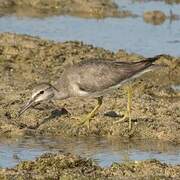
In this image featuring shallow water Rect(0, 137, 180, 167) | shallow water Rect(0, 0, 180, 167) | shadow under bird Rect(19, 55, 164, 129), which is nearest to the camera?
shallow water Rect(0, 137, 180, 167)

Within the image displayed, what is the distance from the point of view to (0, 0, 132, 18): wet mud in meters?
24.4

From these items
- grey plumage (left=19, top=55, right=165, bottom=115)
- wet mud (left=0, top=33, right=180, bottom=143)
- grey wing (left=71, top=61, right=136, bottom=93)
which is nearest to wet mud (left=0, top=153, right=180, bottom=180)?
wet mud (left=0, top=33, right=180, bottom=143)

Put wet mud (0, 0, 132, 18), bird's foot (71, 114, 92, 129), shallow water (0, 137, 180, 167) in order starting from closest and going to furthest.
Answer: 1. shallow water (0, 137, 180, 167)
2. bird's foot (71, 114, 92, 129)
3. wet mud (0, 0, 132, 18)

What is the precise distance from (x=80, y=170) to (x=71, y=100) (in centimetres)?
435

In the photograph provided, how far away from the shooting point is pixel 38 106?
14.8 meters

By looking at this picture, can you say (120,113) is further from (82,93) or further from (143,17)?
(143,17)

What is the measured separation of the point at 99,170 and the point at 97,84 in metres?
3.35

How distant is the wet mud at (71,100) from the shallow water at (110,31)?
1.39m

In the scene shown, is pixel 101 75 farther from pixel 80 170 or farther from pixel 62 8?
pixel 62 8

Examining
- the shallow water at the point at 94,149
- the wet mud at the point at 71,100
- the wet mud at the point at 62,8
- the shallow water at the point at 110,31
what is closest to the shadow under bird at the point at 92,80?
the wet mud at the point at 71,100

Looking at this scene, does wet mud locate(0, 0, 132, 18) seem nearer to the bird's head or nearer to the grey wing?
the grey wing

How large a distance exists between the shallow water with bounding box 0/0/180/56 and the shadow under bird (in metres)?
5.17

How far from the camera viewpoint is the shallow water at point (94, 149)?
12.2 metres

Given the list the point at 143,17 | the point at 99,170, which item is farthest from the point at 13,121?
the point at 143,17
